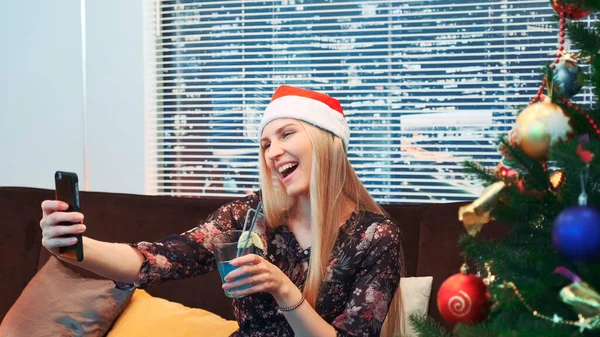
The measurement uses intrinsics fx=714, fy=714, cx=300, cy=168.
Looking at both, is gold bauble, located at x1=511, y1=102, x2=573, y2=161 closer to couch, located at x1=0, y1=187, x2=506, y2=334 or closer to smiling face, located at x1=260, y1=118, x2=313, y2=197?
smiling face, located at x1=260, y1=118, x2=313, y2=197

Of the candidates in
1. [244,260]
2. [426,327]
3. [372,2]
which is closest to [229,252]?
[244,260]

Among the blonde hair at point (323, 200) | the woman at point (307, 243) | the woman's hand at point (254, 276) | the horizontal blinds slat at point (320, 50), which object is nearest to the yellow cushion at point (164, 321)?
the woman at point (307, 243)

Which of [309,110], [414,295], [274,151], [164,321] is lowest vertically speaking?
[164,321]

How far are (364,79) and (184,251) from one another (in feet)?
5.54

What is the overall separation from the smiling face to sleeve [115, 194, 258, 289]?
0.22 meters

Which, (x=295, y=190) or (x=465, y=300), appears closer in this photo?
(x=465, y=300)

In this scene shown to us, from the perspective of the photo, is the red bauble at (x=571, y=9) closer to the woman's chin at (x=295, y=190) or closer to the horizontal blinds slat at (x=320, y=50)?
the woman's chin at (x=295, y=190)

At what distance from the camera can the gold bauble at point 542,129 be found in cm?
85

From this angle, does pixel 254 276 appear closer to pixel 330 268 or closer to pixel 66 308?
pixel 330 268

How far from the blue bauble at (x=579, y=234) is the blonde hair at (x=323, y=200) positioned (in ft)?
3.63

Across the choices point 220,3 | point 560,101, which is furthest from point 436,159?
point 560,101

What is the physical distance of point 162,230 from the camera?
2516 millimetres

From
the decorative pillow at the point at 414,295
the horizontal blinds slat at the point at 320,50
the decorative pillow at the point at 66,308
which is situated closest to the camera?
the decorative pillow at the point at 414,295

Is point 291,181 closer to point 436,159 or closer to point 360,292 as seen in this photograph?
point 360,292
